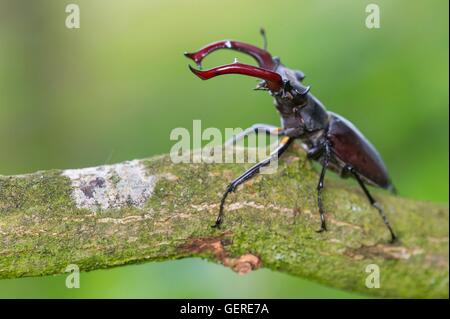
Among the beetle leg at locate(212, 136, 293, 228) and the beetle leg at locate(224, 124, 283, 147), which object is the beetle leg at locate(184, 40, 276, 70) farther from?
the beetle leg at locate(212, 136, 293, 228)

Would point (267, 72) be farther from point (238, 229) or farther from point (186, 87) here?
point (186, 87)

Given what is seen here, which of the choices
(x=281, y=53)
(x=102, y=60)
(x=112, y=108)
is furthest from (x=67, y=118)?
(x=281, y=53)

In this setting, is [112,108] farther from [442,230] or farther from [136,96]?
[442,230]

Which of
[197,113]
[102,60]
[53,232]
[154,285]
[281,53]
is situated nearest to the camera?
[53,232]

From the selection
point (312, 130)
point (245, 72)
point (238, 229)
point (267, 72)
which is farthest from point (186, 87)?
point (238, 229)

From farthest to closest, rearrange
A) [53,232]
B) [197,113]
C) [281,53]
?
[197,113] → [281,53] → [53,232]
